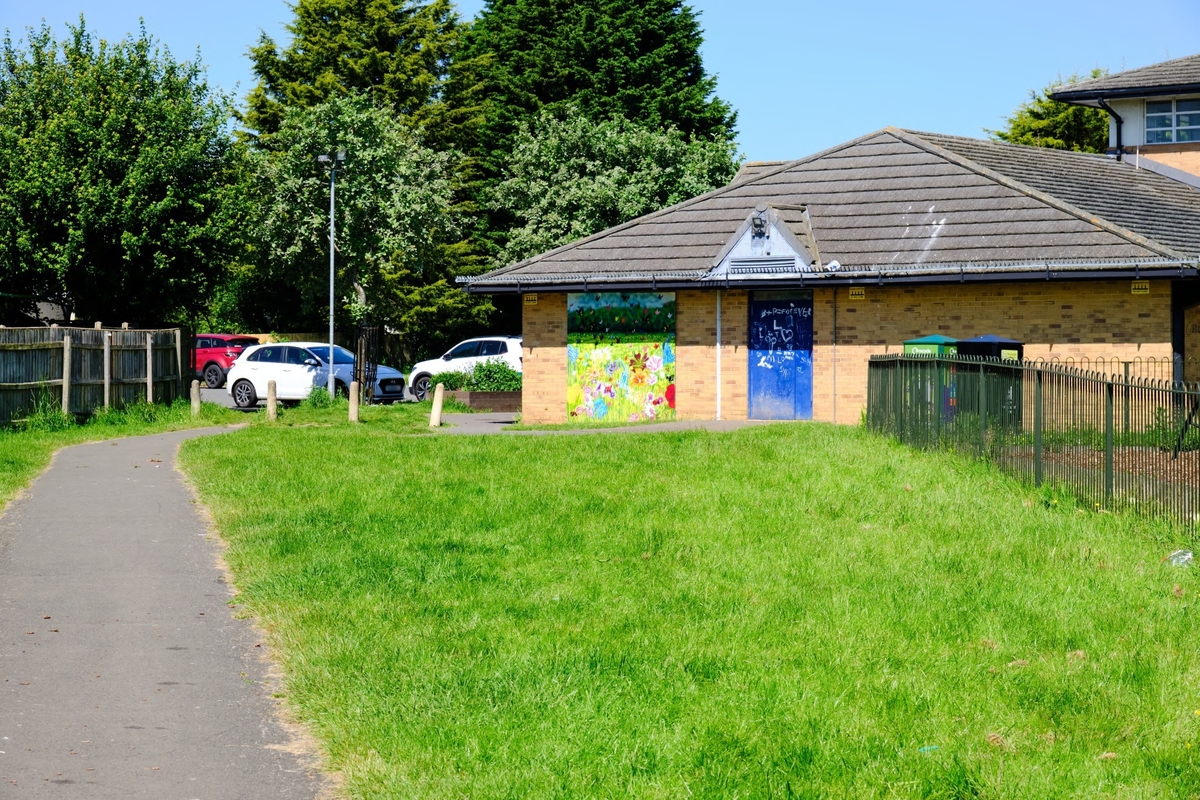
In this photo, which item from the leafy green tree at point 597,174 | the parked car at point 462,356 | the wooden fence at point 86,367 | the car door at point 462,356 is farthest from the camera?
the leafy green tree at point 597,174

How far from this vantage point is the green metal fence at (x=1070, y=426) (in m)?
12.2

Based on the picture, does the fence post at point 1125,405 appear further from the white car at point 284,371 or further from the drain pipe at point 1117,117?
the white car at point 284,371

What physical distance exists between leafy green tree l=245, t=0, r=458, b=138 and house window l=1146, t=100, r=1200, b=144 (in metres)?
32.6

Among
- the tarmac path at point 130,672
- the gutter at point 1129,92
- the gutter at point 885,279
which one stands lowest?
the tarmac path at point 130,672

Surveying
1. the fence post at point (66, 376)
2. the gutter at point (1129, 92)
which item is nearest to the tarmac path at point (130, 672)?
the fence post at point (66, 376)

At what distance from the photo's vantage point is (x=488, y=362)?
36438mm

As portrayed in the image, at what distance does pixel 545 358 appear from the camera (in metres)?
27.8

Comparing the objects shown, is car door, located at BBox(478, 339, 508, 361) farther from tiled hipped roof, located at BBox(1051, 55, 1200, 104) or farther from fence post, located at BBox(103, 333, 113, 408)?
tiled hipped roof, located at BBox(1051, 55, 1200, 104)

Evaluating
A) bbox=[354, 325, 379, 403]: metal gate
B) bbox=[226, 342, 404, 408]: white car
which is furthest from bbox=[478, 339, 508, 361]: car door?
bbox=[226, 342, 404, 408]: white car

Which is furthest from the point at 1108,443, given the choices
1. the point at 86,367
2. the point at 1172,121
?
the point at 1172,121

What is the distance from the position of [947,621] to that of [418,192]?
4073 cm

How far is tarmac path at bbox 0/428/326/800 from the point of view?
6.19m

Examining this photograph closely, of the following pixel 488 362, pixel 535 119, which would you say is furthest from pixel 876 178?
pixel 535 119

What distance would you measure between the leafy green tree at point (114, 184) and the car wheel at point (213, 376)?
776cm
